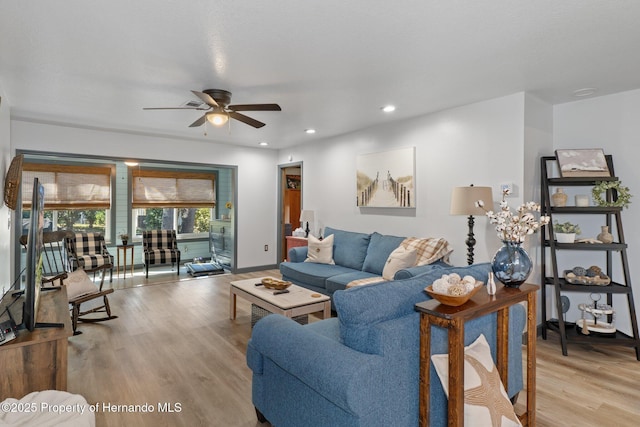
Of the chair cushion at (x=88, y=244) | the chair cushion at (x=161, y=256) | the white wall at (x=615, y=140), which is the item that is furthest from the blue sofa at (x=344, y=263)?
the chair cushion at (x=88, y=244)

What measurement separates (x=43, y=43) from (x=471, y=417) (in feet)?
11.8

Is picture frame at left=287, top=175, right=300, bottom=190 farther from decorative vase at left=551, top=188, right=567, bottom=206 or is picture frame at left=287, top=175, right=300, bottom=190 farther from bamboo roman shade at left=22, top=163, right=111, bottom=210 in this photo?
decorative vase at left=551, top=188, right=567, bottom=206

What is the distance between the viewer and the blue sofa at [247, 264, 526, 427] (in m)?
1.52

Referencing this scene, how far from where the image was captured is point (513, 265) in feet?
6.48

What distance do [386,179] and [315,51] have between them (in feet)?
8.51

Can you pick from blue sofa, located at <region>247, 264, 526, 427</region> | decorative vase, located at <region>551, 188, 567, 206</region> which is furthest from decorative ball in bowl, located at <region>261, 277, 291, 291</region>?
decorative vase, located at <region>551, 188, 567, 206</region>

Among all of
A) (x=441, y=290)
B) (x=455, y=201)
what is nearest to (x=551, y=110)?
(x=455, y=201)

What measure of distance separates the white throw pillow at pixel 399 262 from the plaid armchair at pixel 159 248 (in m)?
4.62

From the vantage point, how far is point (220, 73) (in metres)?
3.06

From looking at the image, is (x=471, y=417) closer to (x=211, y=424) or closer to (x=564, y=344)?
(x=211, y=424)

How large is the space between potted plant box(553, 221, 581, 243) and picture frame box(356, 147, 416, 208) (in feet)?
5.22

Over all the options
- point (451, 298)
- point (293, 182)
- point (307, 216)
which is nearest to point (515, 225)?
point (451, 298)

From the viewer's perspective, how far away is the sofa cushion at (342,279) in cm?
406

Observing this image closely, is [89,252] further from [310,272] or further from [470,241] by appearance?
[470,241]
